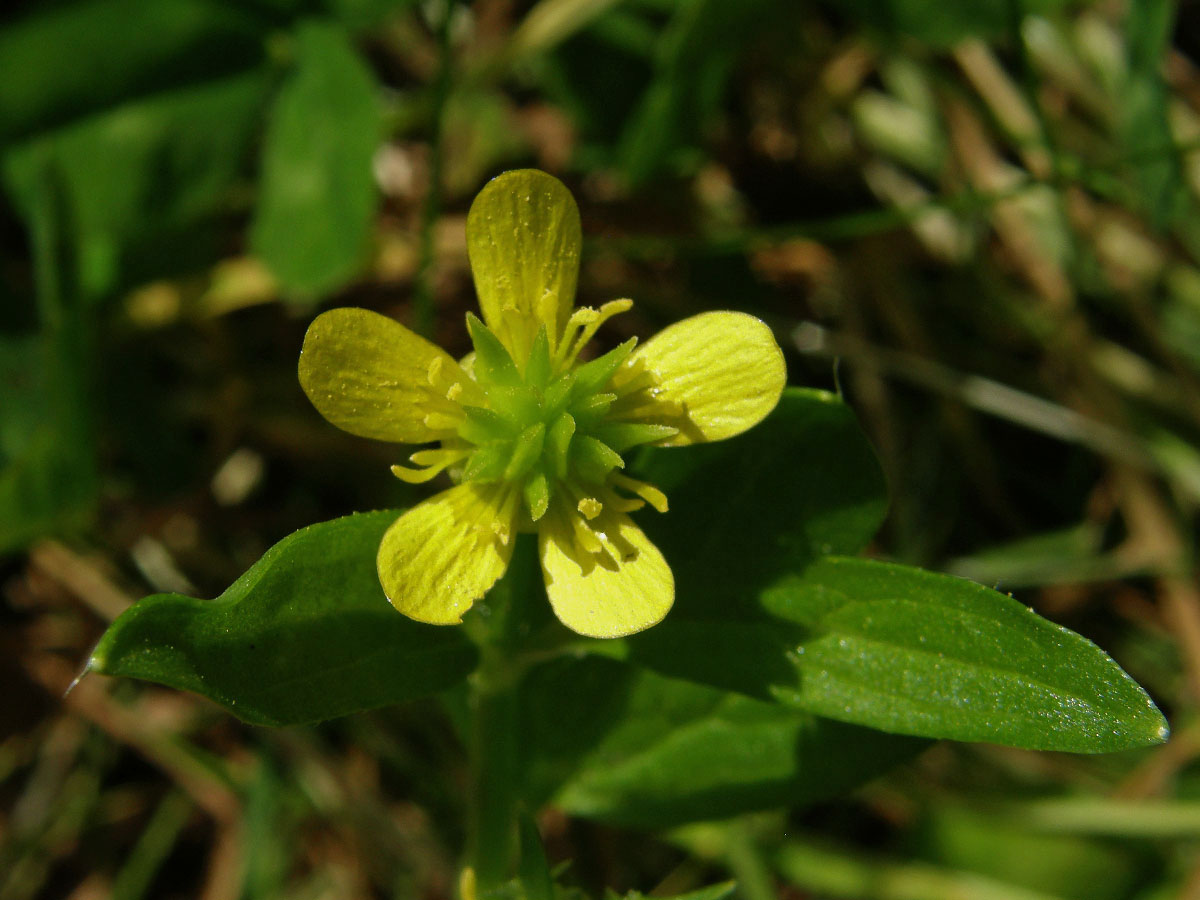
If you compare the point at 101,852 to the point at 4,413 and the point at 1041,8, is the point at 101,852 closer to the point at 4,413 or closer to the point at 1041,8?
the point at 4,413

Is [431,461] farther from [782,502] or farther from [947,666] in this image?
[947,666]

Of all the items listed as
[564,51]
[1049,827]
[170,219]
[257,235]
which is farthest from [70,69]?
[1049,827]

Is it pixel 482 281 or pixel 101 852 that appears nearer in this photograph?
pixel 482 281

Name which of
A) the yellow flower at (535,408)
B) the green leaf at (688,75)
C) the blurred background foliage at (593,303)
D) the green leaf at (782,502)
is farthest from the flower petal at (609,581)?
the green leaf at (688,75)

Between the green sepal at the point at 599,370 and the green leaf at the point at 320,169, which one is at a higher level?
the green sepal at the point at 599,370

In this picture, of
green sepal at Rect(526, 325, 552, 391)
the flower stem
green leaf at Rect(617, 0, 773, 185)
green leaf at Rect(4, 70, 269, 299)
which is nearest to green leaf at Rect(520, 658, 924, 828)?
the flower stem

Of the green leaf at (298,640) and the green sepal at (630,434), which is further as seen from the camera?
the green sepal at (630,434)

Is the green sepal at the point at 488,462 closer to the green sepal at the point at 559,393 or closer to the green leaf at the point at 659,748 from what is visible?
the green sepal at the point at 559,393

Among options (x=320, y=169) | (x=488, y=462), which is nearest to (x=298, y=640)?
(x=488, y=462)
